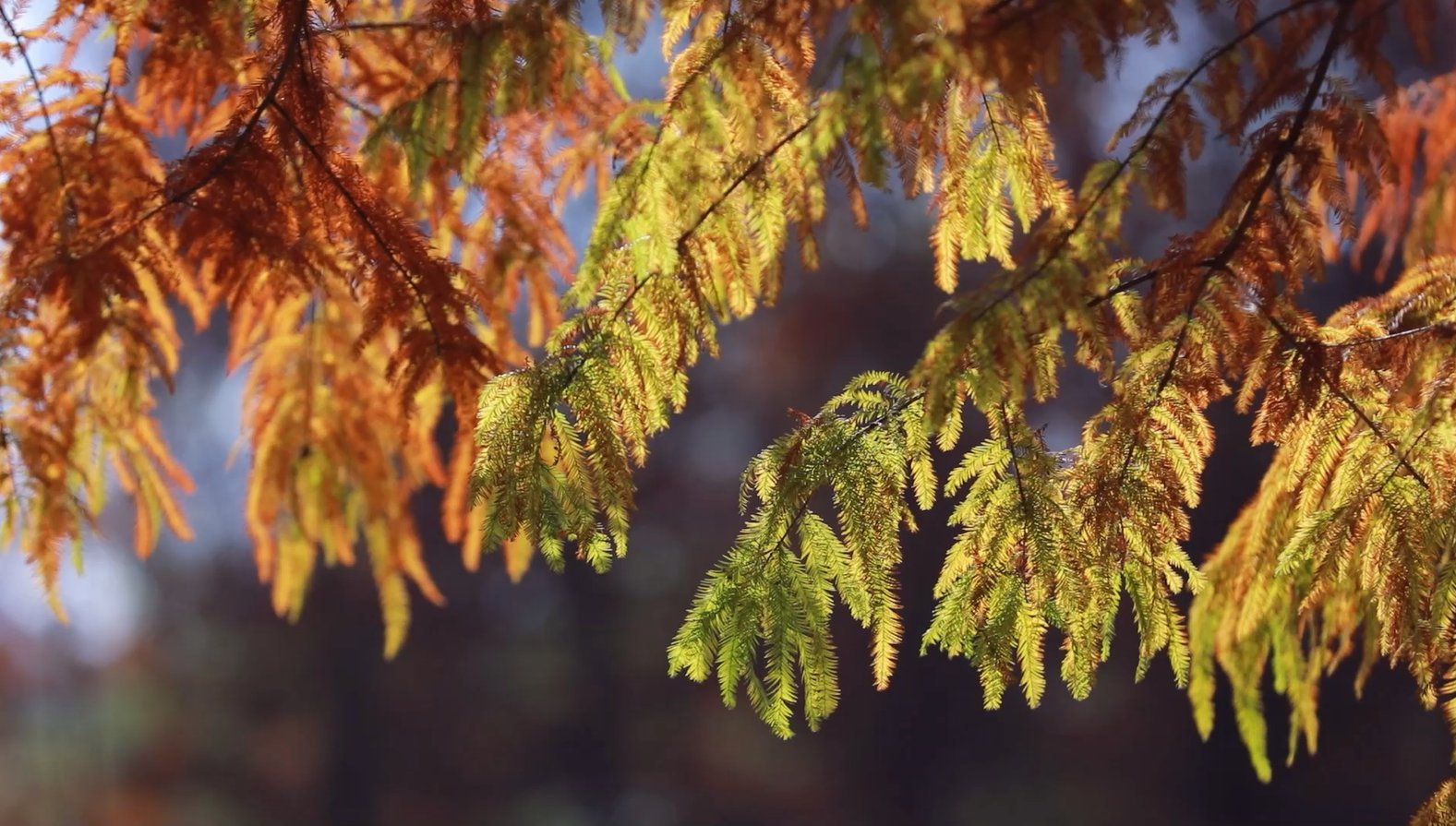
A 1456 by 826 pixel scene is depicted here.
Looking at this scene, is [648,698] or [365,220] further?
[648,698]

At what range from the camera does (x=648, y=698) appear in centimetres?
660

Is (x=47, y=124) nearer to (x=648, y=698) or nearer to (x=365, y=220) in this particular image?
(x=365, y=220)

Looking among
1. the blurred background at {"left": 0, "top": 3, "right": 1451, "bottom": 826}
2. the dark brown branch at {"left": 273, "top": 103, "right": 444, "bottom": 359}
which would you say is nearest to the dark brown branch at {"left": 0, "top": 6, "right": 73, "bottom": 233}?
the dark brown branch at {"left": 273, "top": 103, "right": 444, "bottom": 359}

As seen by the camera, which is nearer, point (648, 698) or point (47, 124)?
point (47, 124)

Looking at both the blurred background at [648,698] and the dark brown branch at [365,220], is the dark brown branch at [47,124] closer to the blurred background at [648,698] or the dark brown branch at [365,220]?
the dark brown branch at [365,220]

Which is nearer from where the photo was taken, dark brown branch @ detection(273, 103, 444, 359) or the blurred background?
dark brown branch @ detection(273, 103, 444, 359)

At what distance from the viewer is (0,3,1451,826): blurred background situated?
577cm

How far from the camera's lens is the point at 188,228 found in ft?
4.77

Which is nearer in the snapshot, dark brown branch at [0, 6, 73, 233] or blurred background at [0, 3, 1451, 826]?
dark brown branch at [0, 6, 73, 233]

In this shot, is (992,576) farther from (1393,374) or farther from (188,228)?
(188,228)

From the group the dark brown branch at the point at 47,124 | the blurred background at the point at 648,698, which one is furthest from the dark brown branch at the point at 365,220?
the blurred background at the point at 648,698

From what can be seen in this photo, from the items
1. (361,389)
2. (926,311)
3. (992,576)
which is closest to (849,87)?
(992,576)

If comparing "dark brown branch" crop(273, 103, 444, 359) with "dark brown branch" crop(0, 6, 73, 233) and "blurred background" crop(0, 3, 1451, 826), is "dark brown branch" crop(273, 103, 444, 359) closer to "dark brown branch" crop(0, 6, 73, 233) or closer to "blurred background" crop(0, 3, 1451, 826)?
"dark brown branch" crop(0, 6, 73, 233)

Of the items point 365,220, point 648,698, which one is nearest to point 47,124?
point 365,220
